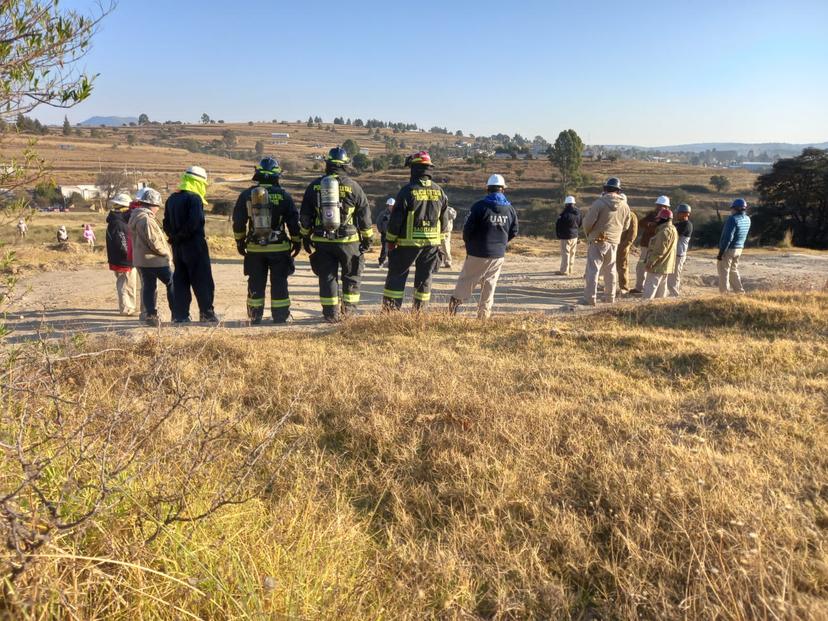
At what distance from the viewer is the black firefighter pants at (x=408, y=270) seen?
6.66 metres

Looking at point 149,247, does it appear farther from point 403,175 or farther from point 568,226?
point 403,175

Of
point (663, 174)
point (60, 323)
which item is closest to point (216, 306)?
point (60, 323)

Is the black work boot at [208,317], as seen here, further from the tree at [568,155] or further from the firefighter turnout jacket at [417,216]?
the tree at [568,155]

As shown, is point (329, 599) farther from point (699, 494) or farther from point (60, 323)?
point (60, 323)

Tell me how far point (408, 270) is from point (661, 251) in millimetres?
4194

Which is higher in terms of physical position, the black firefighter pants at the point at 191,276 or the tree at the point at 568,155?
the tree at the point at 568,155

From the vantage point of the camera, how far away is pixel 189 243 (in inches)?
255

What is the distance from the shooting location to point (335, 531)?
2359mm

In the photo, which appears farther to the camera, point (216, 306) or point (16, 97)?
point (216, 306)

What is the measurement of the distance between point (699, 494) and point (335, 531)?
168cm

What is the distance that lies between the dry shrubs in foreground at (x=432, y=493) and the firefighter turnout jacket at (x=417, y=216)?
8.15 ft

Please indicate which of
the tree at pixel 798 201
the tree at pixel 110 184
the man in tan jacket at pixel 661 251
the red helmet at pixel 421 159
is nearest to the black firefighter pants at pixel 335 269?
the red helmet at pixel 421 159

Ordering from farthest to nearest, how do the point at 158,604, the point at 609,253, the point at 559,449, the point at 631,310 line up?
the point at 609,253, the point at 631,310, the point at 559,449, the point at 158,604

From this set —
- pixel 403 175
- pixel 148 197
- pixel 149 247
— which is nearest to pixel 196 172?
pixel 148 197
